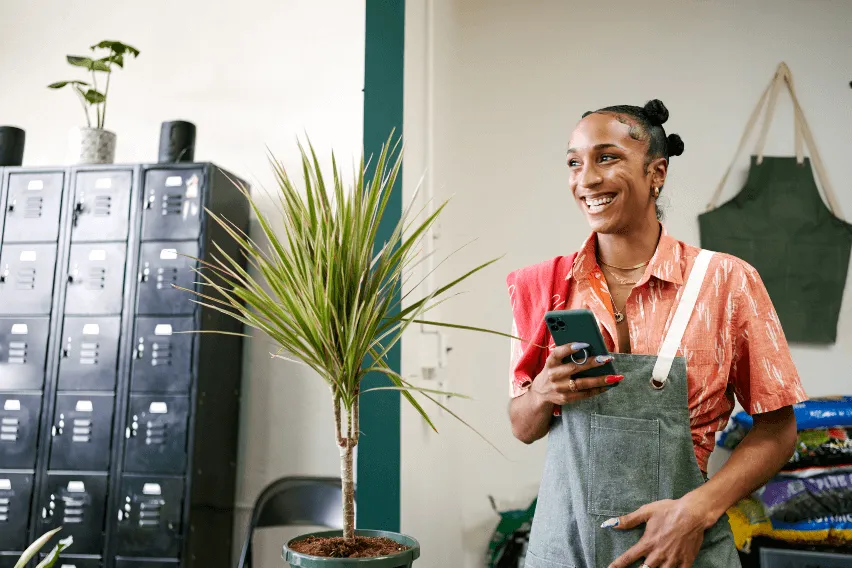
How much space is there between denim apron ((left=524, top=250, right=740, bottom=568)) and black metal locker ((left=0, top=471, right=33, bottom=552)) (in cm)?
244

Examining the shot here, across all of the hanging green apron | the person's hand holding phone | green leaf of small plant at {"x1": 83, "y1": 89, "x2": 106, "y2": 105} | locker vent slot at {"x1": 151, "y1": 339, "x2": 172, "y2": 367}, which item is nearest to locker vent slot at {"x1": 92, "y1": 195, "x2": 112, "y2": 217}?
green leaf of small plant at {"x1": 83, "y1": 89, "x2": 106, "y2": 105}

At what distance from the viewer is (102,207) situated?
115 inches

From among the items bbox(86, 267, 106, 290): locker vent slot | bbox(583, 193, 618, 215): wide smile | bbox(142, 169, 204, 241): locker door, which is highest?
bbox(142, 169, 204, 241): locker door

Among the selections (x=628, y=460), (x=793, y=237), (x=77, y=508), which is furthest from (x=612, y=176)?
(x=77, y=508)

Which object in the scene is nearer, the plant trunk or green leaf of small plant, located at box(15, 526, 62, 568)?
green leaf of small plant, located at box(15, 526, 62, 568)

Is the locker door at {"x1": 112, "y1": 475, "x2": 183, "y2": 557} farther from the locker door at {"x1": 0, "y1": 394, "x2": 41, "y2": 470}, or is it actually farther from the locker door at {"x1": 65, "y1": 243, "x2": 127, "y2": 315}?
the locker door at {"x1": 65, "y1": 243, "x2": 127, "y2": 315}

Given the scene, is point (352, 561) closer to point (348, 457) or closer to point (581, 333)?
point (348, 457)

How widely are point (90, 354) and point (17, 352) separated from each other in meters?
0.36

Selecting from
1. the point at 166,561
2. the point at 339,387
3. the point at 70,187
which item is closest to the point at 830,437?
the point at 339,387

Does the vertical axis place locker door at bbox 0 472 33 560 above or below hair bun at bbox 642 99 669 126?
below

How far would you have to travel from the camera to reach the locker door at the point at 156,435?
106 inches

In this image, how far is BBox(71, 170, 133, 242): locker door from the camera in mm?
→ 2898

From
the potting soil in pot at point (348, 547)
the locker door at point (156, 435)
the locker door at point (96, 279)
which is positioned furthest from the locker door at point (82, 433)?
the potting soil in pot at point (348, 547)

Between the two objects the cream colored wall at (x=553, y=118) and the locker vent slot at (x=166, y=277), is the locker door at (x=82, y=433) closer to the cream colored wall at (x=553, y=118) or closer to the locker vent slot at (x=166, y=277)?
the locker vent slot at (x=166, y=277)
